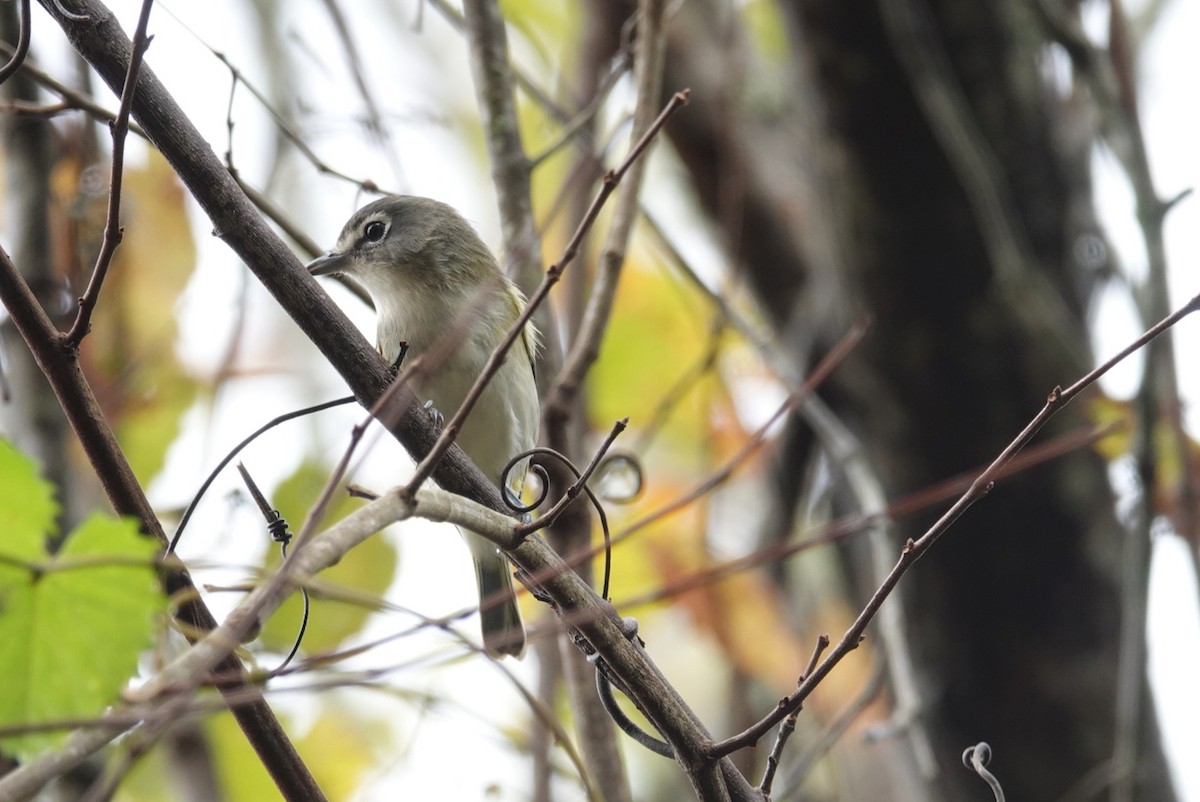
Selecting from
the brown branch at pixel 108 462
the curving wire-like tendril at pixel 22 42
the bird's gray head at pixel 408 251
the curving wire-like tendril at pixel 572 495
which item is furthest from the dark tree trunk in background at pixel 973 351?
the curving wire-like tendril at pixel 22 42

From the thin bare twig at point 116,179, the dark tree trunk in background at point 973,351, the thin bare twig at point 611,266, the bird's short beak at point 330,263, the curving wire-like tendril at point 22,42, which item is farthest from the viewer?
the dark tree trunk in background at point 973,351

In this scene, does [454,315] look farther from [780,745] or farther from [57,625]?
[57,625]

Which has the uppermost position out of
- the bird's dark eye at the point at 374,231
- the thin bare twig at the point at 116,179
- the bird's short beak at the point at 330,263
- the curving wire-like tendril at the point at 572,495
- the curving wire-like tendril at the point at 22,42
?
the bird's dark eye at the point at 374,231

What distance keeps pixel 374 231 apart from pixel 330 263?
0.24 meters

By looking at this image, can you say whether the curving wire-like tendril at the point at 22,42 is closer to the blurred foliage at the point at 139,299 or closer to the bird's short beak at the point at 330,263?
the blurred foliage at the point at 139,299

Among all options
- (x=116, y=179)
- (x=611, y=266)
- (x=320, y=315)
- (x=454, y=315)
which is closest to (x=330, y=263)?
(x=454, y=315)

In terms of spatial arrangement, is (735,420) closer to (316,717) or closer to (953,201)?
(953,201)

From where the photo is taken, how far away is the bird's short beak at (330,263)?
415cm

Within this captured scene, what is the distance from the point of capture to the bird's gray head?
4195 millimetres

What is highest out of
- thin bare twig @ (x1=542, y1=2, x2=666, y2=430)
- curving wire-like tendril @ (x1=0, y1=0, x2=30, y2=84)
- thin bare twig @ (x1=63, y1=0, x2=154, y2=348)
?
thin bare twig @ (x1=542, y1=2, x2=666, y2=430)

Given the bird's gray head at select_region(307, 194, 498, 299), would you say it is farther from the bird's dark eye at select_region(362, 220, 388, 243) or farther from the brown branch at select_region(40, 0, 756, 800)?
the brown branch at select_region(40, 0, 756, 800)

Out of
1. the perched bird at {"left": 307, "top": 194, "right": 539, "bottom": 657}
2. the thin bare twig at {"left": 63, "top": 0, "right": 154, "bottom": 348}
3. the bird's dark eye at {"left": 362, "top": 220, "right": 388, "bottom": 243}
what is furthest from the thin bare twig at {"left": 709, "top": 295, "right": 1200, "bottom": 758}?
the bird's dark eye at {"left": 362, "top": 220, "right": 388, "bottom": 243}

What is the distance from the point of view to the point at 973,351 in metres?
4.96

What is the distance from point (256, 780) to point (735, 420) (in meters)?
3.19
